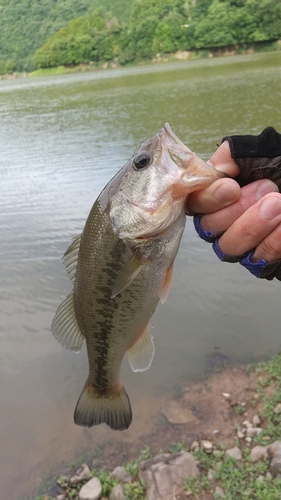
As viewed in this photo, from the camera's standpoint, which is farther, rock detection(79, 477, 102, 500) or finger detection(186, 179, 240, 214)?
rock detection(79, 477, 102, 500)

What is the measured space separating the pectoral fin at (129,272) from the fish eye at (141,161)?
0.49 metres

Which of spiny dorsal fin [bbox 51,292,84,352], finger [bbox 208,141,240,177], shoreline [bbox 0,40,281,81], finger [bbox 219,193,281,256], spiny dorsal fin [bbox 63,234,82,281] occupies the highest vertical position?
finger [bbox 208,141,240,177]

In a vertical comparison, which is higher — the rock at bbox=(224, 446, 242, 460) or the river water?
the rock at bbox=(224, 446, 242, 460)

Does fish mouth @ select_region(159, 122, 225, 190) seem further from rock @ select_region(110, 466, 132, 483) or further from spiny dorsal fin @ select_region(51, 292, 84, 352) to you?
rock @ select_region(110, 466, 132, 483)

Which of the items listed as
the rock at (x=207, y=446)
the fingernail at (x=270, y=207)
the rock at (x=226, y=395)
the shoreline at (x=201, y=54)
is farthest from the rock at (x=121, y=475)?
the shoreline at (x=201, y=54)

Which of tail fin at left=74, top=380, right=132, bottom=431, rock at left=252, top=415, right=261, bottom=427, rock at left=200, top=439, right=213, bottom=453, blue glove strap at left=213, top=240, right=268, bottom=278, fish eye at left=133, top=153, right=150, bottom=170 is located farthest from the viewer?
rock at left=252, top=415, right=261, bottom=427

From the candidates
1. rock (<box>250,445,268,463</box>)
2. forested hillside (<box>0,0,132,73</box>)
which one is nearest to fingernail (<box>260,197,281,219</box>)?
rock (<box>250,445,268,463</box>)

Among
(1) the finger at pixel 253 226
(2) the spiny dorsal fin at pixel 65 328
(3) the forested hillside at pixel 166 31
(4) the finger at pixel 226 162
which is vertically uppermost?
(4) the finger at pixel 226 162

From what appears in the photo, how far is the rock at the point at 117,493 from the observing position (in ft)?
12.3

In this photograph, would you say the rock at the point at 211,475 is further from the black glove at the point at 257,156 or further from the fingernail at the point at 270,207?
the fingernail at the point at 270,207

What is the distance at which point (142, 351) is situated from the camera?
2.88 m

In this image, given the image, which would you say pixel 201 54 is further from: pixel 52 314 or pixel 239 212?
pixel 239 212

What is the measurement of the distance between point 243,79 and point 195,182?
33806 mm

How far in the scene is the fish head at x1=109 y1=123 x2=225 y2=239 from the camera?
2.12 metres
